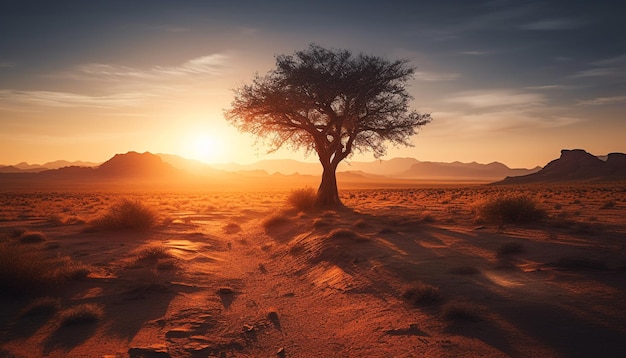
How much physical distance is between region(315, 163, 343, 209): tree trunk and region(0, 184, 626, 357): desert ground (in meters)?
10.9

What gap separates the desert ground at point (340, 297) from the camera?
19.9 ft

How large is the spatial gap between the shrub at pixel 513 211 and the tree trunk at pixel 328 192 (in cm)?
1149

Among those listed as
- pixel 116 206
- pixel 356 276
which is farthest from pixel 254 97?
pixel 356 276

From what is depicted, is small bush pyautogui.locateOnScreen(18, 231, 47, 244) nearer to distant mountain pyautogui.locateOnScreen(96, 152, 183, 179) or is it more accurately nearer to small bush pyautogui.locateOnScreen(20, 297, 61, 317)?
small bush pyautogui.locateOnScreen(20, 297, 61, 317)

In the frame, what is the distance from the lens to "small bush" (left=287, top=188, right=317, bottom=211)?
2594cm

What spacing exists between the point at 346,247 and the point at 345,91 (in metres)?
13.1

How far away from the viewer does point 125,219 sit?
1884 cm

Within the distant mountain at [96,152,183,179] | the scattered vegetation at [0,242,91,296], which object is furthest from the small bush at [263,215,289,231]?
the distant mountain at [96,152,183,179]

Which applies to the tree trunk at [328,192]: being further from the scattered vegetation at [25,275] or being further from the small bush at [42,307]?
the small bush at [42,307]

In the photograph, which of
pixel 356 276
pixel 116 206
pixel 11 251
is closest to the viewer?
pixel 11 251

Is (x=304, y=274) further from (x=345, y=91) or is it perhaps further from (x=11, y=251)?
(x=345, y=91)

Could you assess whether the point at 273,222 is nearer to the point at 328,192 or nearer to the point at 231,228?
the point at 231,228

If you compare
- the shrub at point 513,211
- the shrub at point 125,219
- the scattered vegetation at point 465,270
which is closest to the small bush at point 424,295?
the scattered vegetation at point 465,270

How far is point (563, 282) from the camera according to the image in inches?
301
